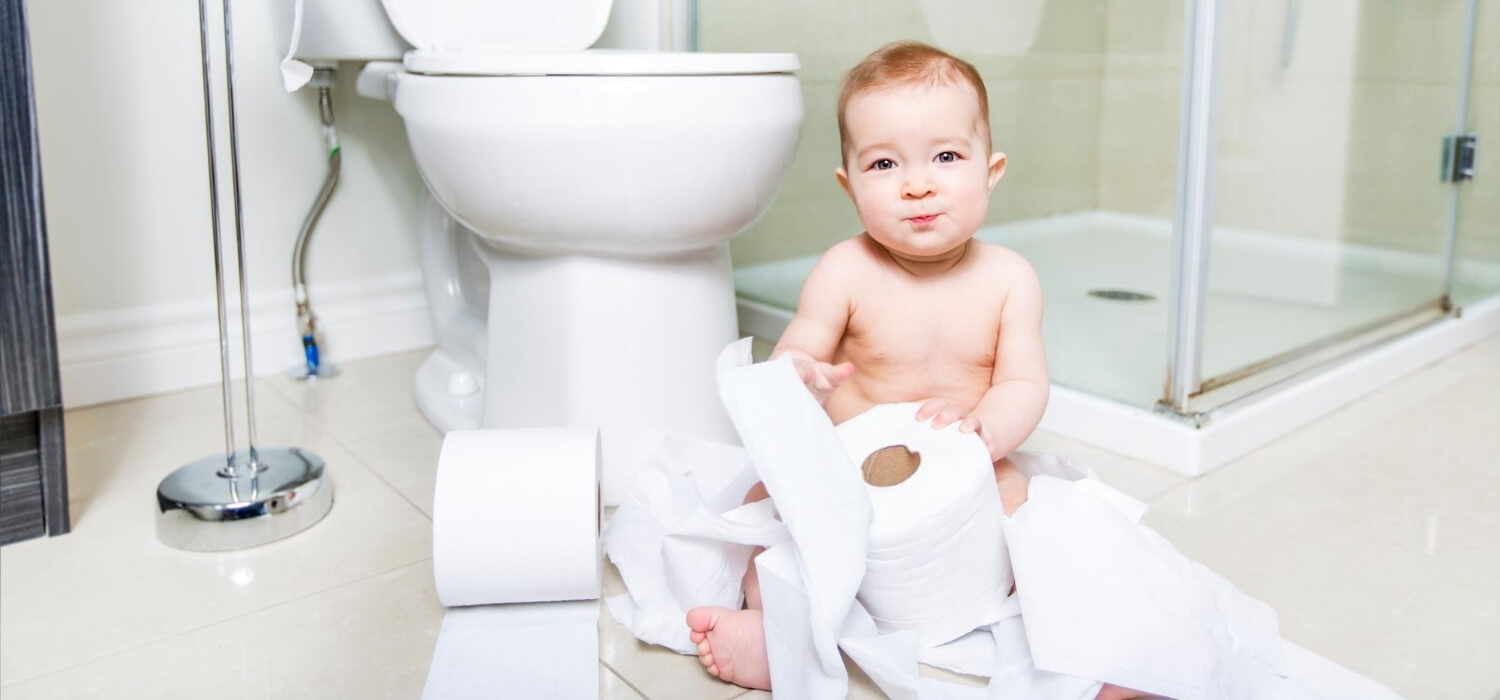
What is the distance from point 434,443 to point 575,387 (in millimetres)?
298

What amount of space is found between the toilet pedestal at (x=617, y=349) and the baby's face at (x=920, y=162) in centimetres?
31

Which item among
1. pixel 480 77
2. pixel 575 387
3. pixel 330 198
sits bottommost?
pixel 575 387

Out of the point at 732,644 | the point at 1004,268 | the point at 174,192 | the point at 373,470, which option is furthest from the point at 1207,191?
the point at 174,192

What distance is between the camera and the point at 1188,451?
118cm

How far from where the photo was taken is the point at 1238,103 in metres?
1.26

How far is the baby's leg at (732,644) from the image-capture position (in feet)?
2.60

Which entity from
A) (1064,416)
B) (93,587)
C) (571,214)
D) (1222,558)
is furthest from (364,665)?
(1064,416)

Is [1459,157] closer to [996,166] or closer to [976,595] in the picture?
[996,166]

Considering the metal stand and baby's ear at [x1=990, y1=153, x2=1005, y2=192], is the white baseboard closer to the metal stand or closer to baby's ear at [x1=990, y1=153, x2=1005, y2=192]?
the metal stand

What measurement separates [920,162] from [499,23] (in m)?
0.75

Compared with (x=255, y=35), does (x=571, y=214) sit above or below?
below

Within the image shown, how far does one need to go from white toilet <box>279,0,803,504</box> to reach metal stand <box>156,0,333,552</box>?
19 cm

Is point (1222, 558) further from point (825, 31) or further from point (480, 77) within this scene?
point (825, 31)

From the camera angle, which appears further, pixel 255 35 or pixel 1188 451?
pixel 255 35
